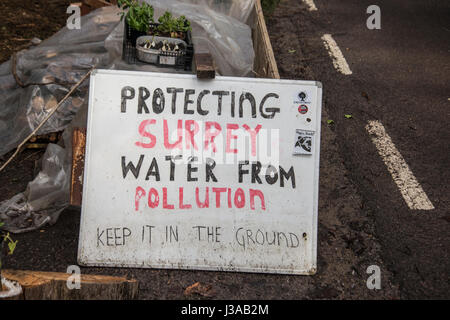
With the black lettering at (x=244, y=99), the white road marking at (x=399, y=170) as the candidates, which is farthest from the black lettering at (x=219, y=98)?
the white road marking at (x=399, y=170)

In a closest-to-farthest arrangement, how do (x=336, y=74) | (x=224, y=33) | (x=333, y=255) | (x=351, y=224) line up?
(x=333, y=255) → (x=351, y=224) → (x=224, y=33) → (x=336, y=74)

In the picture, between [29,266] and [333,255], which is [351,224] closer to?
[333,255]

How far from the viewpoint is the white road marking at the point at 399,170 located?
179 inches

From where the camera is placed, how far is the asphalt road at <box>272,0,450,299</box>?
4043mm

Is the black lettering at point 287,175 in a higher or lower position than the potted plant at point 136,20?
lower

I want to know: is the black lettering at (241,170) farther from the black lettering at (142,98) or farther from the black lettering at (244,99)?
the black lettering at (142,98)

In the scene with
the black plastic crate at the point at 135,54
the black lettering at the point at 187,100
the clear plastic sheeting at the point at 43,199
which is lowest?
the clear plastic sheeting at the point at 43,199

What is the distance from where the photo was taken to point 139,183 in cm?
350

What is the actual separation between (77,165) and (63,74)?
145 centimetres

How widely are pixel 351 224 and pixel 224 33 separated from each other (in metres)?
2.11

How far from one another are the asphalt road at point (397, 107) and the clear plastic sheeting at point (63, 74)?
1.39 m

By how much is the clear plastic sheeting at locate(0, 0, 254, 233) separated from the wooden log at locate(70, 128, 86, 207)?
0.96ft
